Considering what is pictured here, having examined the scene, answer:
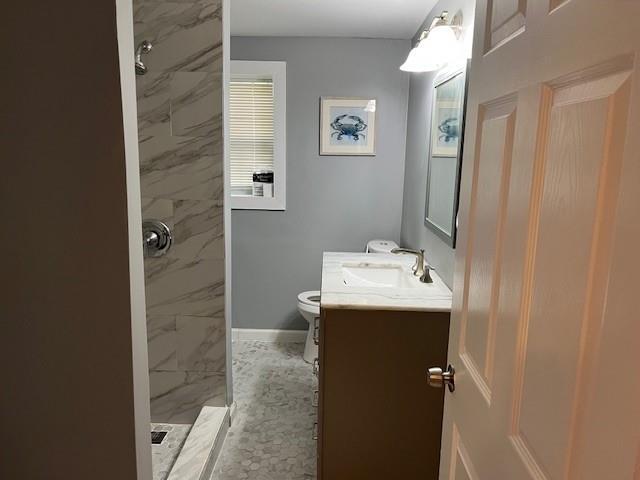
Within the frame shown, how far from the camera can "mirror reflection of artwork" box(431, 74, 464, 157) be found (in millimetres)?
2083

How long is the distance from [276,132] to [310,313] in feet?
4.42

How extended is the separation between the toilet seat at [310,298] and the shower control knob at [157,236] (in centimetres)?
116

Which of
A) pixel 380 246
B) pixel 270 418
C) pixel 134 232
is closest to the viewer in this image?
pixel 134 232

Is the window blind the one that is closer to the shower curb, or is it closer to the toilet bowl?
the toilet bowl

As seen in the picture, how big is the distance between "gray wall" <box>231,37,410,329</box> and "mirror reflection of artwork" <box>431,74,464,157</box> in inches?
38.5

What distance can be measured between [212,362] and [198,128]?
1.19m

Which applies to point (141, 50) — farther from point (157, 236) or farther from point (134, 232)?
point (134, 232)

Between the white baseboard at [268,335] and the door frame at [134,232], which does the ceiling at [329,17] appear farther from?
the white baseboard at [268,335]

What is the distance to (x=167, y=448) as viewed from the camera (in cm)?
233

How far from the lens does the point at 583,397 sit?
2.02ft

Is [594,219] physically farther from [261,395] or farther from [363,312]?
[261,395]

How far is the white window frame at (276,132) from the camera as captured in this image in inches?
135

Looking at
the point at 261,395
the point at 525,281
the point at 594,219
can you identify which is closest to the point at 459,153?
the point at 525,281

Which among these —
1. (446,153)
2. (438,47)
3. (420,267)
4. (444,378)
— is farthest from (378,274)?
(444,378)
